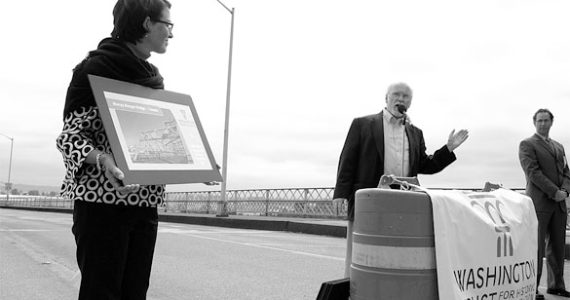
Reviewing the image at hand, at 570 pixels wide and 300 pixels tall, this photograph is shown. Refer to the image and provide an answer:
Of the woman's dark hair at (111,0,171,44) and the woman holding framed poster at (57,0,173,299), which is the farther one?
the woman's dark hair at (111,0,171,44)

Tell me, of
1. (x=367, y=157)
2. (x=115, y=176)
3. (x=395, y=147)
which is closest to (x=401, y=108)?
(x=395, y=147)

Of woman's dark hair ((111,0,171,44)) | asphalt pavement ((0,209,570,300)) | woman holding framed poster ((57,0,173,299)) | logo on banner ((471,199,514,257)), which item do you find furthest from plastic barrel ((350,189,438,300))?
asphalt pavement ((0,209,570,300))

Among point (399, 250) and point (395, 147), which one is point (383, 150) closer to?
point (395, 147)

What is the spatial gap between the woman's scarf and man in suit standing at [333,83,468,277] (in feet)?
6.77

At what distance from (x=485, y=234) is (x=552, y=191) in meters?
3.06

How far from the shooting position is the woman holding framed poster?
1982 millimetres

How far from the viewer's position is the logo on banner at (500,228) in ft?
8.96

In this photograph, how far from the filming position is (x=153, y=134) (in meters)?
2.11

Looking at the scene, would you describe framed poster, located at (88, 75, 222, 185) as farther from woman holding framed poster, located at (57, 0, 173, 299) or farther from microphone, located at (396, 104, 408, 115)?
microphone, located at (396, 104, 408, 115)

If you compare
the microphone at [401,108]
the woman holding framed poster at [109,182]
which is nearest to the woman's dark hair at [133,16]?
the woman holding framed poster at [109,182]

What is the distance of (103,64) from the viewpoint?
206 centimetres

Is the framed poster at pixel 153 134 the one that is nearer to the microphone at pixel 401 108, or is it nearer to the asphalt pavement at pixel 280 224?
the microphone at pixel 401 108

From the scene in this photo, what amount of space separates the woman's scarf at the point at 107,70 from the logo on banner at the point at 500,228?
1.74 metres

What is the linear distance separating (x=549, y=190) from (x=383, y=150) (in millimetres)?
2354
